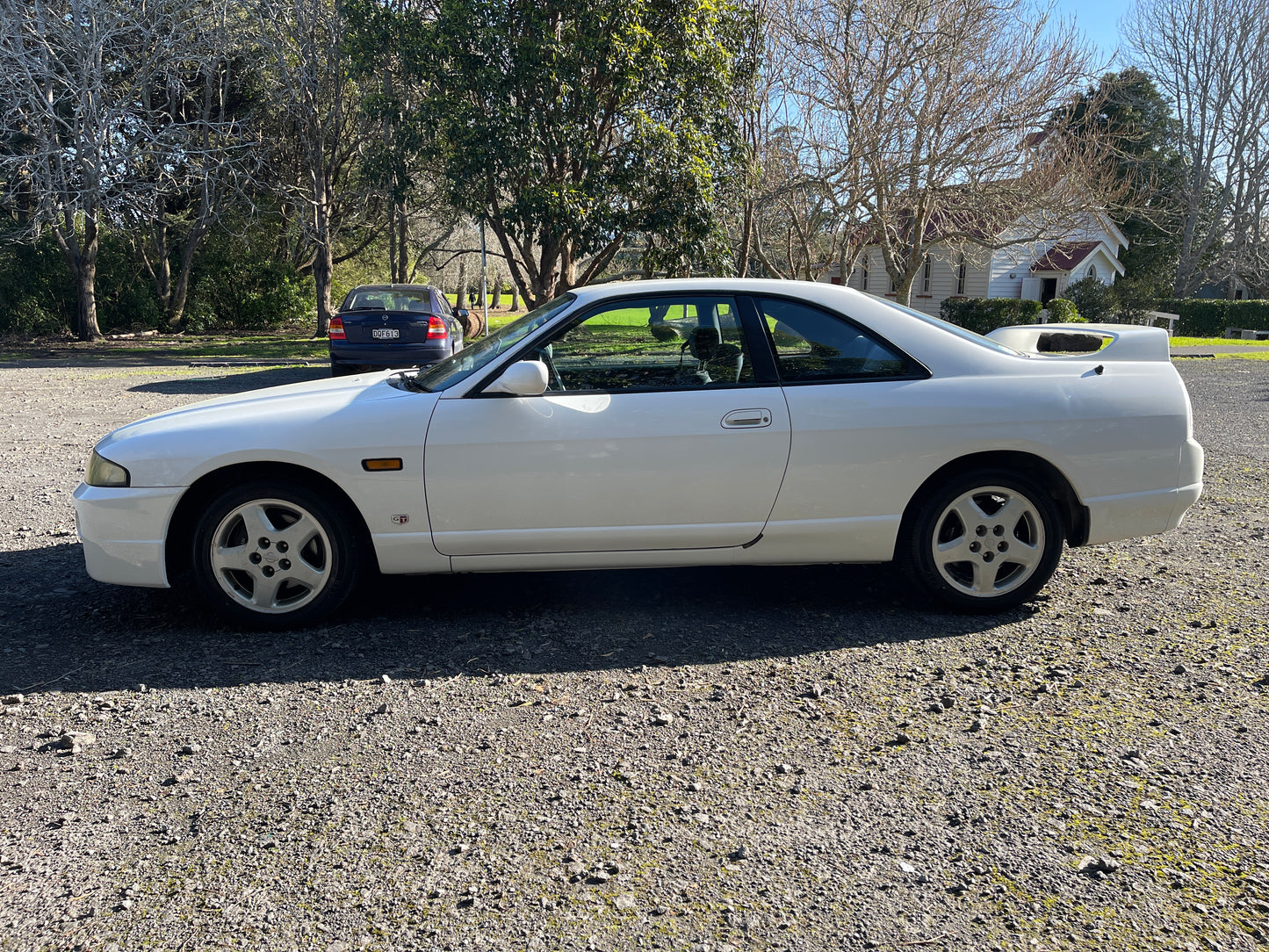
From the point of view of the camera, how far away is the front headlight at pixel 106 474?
4.24 m

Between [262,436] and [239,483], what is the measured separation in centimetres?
27

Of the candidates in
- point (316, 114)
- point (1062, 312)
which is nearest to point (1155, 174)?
Answer: point (1062, 312)

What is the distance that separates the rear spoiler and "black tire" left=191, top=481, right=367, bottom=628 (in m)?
3.52

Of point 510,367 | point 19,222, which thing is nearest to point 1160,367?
point 510,367

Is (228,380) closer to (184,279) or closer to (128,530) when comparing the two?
Answer: (128,530)

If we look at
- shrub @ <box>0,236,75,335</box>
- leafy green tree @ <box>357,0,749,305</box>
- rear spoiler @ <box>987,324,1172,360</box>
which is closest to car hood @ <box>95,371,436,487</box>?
rear spoiler @ <box>987,324,1172,360</box>

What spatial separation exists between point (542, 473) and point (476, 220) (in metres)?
16.2

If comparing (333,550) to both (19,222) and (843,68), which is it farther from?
(19,222)

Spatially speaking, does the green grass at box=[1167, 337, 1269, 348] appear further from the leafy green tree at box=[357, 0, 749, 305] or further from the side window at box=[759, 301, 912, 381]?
the side window at box=[759, 301, 912, 381]

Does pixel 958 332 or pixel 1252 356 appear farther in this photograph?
pixel 1252 356

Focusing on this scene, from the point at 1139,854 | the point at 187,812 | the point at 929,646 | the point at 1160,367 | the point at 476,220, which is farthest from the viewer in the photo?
the point at 476,220

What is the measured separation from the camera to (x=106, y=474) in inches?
168

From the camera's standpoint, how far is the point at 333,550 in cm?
431

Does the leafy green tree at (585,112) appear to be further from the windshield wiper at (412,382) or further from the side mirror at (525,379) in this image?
the side mirror at (525,379)
